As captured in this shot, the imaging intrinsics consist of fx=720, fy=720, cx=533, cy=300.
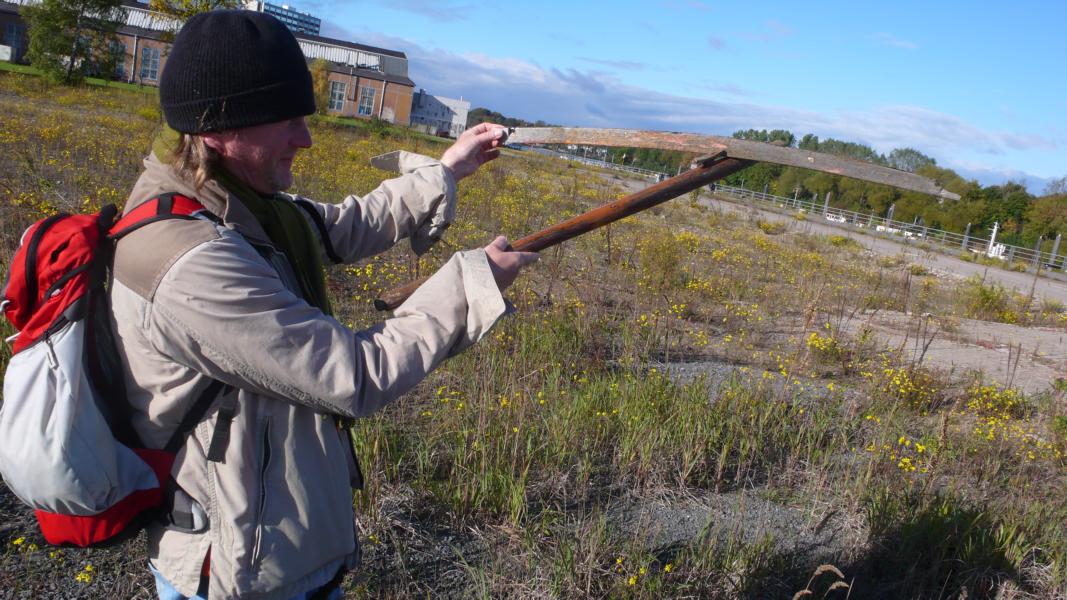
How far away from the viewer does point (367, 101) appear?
5891 cm

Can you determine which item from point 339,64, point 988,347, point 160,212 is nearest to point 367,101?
point 339,64

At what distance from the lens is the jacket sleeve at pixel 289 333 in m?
1.18

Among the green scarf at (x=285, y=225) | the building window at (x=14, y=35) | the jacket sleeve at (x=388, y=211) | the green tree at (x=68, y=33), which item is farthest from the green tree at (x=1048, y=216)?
the building window at (x=14, y=35)

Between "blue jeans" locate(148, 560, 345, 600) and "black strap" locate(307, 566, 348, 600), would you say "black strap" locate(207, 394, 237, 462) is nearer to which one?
"blue jeans" locate(148, 560, 345, 600)

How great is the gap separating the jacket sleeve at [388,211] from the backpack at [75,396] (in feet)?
2.08

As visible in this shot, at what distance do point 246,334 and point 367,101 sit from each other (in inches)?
2417

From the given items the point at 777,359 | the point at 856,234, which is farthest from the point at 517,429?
the point at 856,234

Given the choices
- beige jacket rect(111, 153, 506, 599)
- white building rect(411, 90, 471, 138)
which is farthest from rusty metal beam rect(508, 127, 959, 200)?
white building rect(411, 90, 471, 138)

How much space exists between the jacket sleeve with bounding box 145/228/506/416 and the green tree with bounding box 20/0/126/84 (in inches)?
1343

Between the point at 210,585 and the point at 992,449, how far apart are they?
430 centimetres

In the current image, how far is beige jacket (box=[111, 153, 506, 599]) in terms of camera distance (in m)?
1.19

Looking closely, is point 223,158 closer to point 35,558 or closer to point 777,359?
point 35,558

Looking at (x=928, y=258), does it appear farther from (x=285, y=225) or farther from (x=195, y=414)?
(x=195, y=414)

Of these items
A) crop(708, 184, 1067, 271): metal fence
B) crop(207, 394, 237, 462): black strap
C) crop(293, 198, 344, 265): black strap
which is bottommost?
crop(207, 394, 237, 462): black strap
